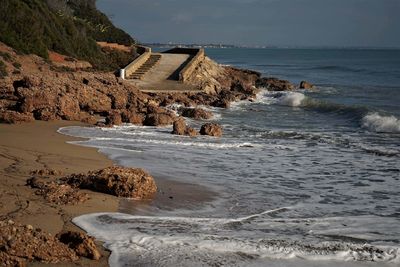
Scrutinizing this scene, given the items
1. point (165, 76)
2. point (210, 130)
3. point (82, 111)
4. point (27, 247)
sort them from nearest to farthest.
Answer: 1. point (27, 247)
2. point (210, 130)
3. point (82, 111)
4. point (165, 76)

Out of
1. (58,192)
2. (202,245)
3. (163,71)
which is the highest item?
(163,71)

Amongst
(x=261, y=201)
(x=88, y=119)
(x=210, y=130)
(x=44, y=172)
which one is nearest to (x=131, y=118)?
(x=88, y=119)

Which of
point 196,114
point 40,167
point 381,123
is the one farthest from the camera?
point 196,114

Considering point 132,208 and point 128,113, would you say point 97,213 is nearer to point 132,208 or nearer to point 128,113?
point 132,208

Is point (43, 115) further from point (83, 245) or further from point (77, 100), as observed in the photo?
point (83, 245)

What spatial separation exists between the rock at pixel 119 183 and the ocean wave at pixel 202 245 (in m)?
0.95

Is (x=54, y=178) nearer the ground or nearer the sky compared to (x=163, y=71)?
nearer the ground

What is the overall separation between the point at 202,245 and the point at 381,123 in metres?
16.5

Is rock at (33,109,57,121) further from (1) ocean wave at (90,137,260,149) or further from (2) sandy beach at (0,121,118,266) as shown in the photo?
(1) ocean wave at (90,137,260,149)

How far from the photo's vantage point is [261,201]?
336 inches

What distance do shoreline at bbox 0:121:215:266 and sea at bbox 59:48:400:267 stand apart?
0.18 metres

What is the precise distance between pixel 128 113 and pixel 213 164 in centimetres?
650

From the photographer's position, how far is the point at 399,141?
17047 mm

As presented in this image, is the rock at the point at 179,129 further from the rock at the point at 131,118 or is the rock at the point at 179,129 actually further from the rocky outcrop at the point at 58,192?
the rocky outcrop at the point at 58,192
